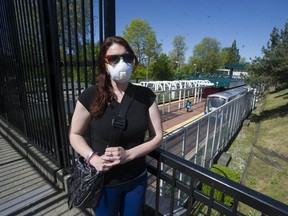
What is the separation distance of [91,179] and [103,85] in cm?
75

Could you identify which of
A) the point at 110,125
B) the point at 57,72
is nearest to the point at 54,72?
the point at 57,72

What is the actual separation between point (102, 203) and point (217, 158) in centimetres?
1088

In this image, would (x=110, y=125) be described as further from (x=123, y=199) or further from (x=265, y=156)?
(x=265, y=156)

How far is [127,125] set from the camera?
1502mm

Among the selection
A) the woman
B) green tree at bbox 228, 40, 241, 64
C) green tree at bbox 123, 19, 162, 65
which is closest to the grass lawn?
the woman

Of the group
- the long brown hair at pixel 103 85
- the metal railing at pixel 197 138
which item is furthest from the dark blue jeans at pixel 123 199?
the metal railing at pixel 197 138

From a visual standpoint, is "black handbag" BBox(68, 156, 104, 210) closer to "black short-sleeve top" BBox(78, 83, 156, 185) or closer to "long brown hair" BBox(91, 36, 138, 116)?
"black short-sleeve top" BBox(78, 83, 156, 185)

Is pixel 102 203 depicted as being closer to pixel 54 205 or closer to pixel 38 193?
pixel 54 205

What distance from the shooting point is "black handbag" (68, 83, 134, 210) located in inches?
58.1

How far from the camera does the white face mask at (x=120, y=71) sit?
5.15ft

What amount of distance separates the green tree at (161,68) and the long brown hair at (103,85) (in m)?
29.4

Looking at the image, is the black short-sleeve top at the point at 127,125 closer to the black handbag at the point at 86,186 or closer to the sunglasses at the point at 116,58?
the black handbag at the point at 86,186

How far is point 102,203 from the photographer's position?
170 centimetres

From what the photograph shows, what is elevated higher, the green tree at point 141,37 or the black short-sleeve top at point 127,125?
the green tree at point 141,37
